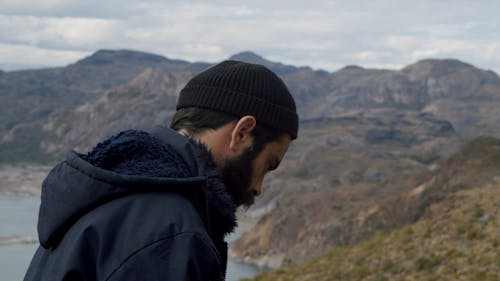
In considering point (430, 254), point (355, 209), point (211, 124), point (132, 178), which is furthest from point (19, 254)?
point (132, 178)

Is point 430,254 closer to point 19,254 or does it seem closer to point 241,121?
point 241,121

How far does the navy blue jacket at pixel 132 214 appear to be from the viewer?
244 centimetres

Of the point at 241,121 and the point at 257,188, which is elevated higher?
the point at 241,121

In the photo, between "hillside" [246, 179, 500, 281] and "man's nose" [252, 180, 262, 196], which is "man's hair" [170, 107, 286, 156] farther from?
"hillside" [246, 179, 500, 281]

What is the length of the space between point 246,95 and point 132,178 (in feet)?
2.45

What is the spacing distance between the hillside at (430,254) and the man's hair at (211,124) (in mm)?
15683

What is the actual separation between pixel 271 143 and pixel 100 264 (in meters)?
0.95

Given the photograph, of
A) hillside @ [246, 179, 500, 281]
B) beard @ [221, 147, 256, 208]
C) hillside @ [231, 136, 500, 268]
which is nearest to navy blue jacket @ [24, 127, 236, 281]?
beard @ [221, 147, 256, 208]

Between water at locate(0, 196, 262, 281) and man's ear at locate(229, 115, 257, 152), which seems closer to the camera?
man's ear at locate(229, 115, 257, 152)

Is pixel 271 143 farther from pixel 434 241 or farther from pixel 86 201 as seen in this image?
pixel 434 241

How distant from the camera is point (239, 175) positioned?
3105mm

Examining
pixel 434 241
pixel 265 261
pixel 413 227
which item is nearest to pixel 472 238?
pixel 434 241

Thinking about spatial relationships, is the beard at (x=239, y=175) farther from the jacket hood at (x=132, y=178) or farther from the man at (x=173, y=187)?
the jacket hood at (x=132, y=178)

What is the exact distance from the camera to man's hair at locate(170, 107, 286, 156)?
3084 millimetres
